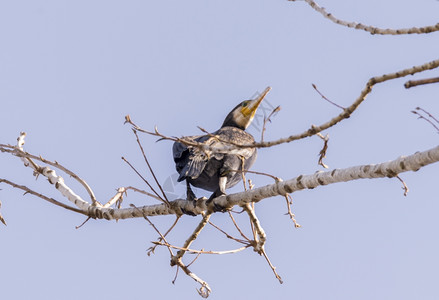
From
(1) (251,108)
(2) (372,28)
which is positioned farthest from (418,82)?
(1) (251,108)

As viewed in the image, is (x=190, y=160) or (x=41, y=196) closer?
(x=41, y=196)

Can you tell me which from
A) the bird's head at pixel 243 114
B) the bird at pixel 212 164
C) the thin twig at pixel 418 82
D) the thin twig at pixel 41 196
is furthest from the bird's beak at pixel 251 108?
the thin twig at pixel 418 82

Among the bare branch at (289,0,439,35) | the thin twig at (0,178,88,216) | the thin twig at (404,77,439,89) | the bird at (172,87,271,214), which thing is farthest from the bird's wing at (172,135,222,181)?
the thin twig at (404,77,439,89)

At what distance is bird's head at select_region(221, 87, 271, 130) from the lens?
706cm

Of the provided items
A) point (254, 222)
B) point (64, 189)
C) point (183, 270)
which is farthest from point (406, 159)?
point (64, 189)

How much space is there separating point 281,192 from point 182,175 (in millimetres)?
1445

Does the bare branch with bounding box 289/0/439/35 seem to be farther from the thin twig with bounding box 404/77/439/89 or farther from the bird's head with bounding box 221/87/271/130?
the bird's head with bounding box 221/87/271/130

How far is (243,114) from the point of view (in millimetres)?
7121

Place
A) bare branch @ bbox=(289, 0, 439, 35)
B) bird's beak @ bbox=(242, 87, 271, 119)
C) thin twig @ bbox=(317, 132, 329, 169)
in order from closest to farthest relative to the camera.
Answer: bare branch @ bbox=(289, 0, 439, 35) < thin twig @ bbox=(317, 132, 329, 169) < bird's beak @ bbox=(242, 87, 271, 119)

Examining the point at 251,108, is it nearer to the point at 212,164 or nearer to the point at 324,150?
the point at 212,164

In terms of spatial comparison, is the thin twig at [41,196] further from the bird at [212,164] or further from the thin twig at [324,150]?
the thin twig at [324,150]

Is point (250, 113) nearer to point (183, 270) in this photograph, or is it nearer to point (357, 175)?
point (183, 270)

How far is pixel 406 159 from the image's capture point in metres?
3.24

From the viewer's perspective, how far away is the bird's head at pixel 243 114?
706 centimetres
